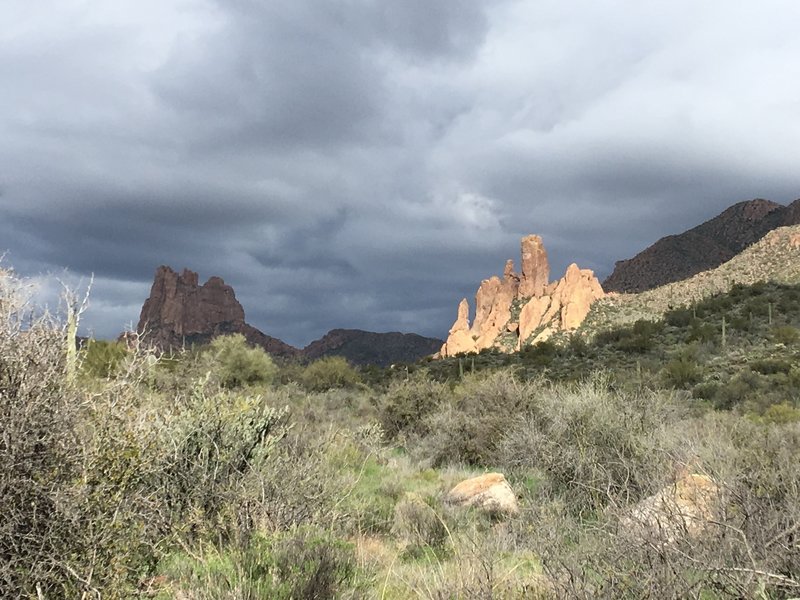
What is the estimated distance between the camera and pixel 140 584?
4711mm

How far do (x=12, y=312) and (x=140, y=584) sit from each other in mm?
2476

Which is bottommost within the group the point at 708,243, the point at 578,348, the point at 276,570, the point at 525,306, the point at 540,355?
the point at 276,570

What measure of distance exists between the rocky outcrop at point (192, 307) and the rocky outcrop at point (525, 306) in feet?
212

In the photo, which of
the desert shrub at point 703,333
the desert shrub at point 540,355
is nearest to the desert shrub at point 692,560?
the desert shrub at point 540,355

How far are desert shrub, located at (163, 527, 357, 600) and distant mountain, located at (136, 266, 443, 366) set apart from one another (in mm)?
156297

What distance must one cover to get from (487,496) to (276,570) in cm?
602

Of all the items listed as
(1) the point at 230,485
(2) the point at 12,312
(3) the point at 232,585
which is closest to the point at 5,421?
(2) the point at 12,312

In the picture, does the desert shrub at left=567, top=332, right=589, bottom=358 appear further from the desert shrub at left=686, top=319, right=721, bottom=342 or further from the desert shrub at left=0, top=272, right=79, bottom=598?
the desert shrub at left=0, top=272, right=79, bottom=598

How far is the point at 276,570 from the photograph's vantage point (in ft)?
14.5

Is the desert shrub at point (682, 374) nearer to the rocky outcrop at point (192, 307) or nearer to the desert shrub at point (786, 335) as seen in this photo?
the desert shrub at point (786, 335)

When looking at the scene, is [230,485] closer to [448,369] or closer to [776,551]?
[776,551]

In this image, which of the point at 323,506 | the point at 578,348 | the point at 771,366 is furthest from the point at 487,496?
the point at 578,348

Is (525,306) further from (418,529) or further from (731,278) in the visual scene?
(418,529)

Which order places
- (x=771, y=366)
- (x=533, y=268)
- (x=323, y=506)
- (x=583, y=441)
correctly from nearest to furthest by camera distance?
1. (x=323, y=506)
2. (x=583, y=441)
3. (x=771, y=366)
4. (x=533, y=268)
